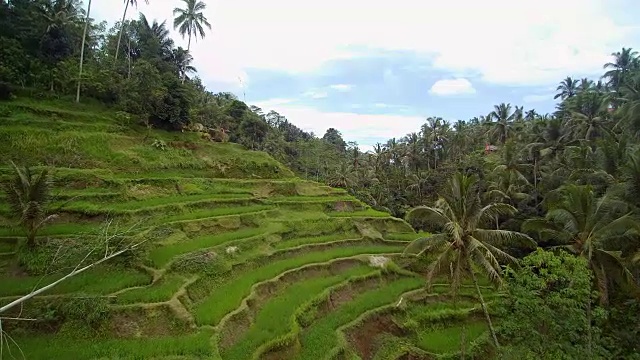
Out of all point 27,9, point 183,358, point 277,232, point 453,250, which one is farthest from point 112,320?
point 27,9

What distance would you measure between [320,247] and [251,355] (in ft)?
35.3

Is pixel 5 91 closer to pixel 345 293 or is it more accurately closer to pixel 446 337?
pixel 345 293

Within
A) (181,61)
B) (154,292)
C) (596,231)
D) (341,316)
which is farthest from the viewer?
(181,61)

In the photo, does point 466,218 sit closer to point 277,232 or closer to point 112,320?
point 277,232

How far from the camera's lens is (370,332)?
55.4 ft

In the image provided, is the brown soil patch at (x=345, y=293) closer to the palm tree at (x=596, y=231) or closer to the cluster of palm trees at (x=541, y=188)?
the cluster of palm trees at (x=541, y=188)

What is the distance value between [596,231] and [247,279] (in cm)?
1416

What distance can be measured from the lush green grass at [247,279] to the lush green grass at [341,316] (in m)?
2.75

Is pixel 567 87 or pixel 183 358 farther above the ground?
pixel 567 87

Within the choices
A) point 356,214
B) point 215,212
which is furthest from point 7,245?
point 356,214

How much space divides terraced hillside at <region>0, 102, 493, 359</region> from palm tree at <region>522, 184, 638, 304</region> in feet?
17.3

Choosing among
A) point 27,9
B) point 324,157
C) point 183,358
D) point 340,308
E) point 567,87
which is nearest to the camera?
A: point 183,358

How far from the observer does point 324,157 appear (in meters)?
68.8

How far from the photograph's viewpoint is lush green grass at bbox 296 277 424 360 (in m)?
14.4
